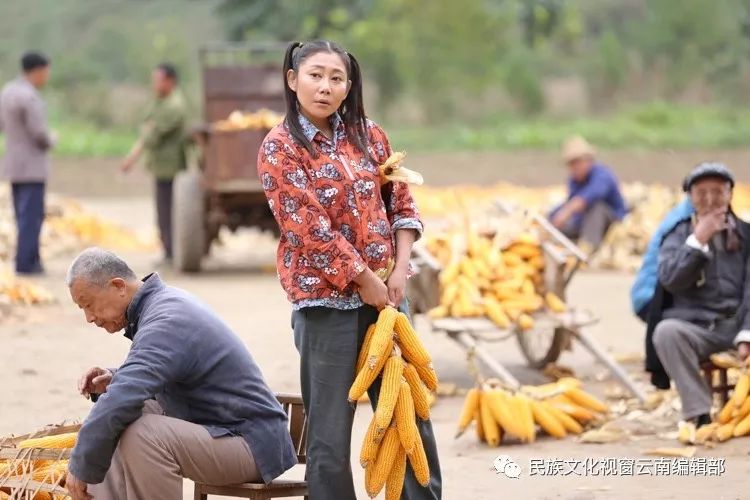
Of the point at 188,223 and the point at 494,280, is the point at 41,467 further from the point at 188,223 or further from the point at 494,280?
the point at 188,223

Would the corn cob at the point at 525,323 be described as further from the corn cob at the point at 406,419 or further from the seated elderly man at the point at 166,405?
the corn cob at the point at 406,419

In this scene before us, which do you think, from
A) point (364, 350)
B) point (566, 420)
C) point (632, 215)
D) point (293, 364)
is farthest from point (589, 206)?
point (364, 350)

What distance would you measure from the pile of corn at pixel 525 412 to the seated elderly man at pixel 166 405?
2123mm

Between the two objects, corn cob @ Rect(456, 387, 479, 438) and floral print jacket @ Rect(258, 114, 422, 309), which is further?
corn cob @ Rect(456, 387, 479, 438)

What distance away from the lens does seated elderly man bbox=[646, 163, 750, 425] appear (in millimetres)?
6418

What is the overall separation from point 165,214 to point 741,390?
9.37m

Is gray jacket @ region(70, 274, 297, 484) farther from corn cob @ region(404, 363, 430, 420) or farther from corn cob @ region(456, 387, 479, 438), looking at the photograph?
corn cob @ region(456, 387, 479, 438)

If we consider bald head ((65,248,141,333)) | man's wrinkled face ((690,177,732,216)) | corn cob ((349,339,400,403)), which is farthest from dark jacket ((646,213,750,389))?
bald head ((65,248,141,333))

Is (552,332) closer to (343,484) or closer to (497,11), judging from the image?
(343,484)

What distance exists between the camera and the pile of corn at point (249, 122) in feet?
43.3

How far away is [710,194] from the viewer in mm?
6473

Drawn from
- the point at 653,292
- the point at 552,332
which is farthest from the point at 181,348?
the point at 552,332

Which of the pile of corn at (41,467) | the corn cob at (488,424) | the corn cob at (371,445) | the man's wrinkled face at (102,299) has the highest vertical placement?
the man's wrinkled face at (102,299)

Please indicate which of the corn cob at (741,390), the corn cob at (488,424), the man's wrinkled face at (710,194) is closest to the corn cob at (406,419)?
the corn cob at (488,424)
